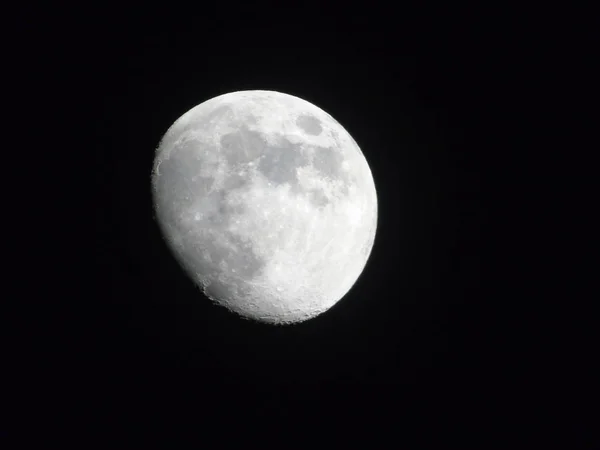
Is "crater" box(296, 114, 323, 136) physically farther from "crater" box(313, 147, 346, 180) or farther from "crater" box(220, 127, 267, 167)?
"crater" box(220, 127, 267, 167)

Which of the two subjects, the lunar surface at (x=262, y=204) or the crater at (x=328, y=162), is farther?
the crater at (x=328, y=162)

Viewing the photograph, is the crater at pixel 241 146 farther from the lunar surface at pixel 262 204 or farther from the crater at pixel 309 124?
the crater at pixel 309 124

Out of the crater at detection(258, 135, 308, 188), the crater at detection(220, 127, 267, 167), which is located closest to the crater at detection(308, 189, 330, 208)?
the crater at detection(258, 135, 308, 188)

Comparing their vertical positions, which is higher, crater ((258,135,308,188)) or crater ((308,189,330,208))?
crater ((258,135,308,188))

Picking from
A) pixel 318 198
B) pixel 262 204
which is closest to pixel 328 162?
pixel 318 198

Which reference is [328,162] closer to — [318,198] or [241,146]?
[318,198]

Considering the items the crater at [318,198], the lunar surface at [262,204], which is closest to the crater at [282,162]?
the lunar surface at [262,204]

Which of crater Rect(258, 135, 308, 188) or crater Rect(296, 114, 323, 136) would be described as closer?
crater Rect(258, 135, 308, 188)

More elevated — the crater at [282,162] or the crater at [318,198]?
the crater at [282,162]
